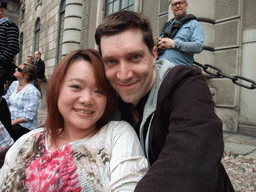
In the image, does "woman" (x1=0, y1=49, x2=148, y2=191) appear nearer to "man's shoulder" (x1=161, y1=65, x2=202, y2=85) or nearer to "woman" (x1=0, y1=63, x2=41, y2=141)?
"man's shoulder" (x1=161, y1=65, x2=202, y2=85)

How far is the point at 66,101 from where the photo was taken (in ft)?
4.33

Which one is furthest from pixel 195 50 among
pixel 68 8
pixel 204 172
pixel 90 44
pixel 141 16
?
pixel 68 8

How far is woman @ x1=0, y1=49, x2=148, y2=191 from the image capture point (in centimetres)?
109

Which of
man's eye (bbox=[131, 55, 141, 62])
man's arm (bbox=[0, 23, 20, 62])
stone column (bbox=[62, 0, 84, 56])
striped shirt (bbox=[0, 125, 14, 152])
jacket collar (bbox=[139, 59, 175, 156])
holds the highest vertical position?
stone column (bbox=[62, 0, 84, 56])

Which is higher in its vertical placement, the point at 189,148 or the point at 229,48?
the point at 229,48

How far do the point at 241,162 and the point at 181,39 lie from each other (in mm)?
1964

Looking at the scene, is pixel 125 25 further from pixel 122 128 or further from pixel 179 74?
pixel 122 128

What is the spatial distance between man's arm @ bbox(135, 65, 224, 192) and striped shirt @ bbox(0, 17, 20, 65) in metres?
2.64

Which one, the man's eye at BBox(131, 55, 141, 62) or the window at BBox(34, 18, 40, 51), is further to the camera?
the window at BBox(34, 18, 40, 51)

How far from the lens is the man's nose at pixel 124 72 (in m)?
1.30

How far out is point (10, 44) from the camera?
9.34 feet

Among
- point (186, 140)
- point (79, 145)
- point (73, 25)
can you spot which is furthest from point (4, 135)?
point (73, 25)

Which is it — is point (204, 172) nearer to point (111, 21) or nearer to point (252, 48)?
point (111, 21)

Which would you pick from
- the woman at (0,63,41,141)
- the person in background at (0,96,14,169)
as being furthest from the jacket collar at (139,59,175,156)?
the woman at (0,63,41,141)
